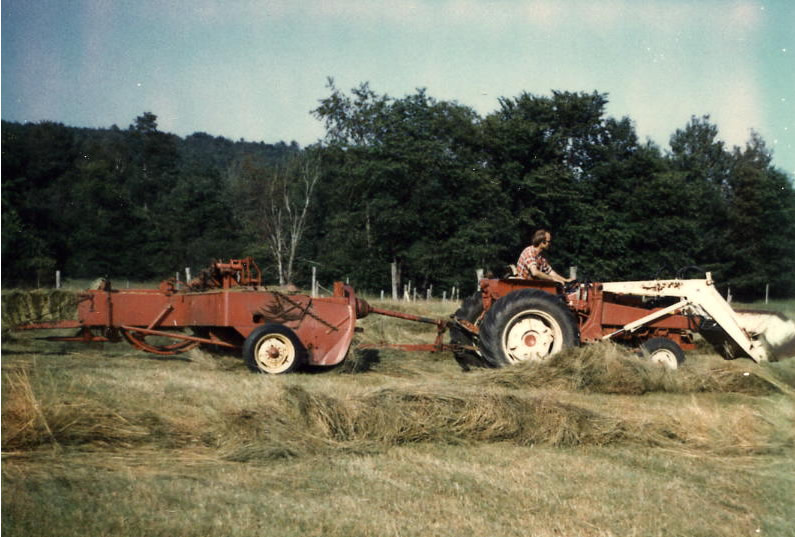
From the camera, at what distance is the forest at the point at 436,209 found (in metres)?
35.9

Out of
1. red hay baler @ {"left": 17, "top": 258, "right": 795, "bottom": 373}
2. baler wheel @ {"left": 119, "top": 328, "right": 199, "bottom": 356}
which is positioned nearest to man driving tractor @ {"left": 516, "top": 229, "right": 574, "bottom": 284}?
red hay baler @ {"left": 17, "top": 258, "right": 795, "bottom": 373}

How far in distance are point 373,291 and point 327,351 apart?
87.9 feet

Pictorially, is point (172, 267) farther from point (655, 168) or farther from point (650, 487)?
point (650, 487)

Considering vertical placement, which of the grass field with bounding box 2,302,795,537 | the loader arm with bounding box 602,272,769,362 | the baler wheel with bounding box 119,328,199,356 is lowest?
the grass field with bounding box 2,302,795,537

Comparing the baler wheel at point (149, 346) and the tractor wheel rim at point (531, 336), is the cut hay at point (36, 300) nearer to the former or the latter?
the baler wheel at point (149, 346)

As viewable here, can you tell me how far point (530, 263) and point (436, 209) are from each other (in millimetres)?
26858

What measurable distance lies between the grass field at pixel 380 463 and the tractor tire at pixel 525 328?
1.82 meters

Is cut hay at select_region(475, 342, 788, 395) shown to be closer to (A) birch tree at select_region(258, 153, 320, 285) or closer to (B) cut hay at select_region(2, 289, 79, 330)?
(B) cut hay at select_region(2, 289, 79, 330)

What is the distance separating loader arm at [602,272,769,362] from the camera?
9.57 meters

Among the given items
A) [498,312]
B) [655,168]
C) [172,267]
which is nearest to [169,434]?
[498,312]

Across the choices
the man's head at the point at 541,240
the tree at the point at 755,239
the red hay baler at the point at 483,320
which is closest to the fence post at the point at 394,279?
the tree at the point at 755,239

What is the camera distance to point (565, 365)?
8.79 m

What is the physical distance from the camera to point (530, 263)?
10.1 meters

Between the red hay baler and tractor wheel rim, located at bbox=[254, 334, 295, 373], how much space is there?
0.01m
